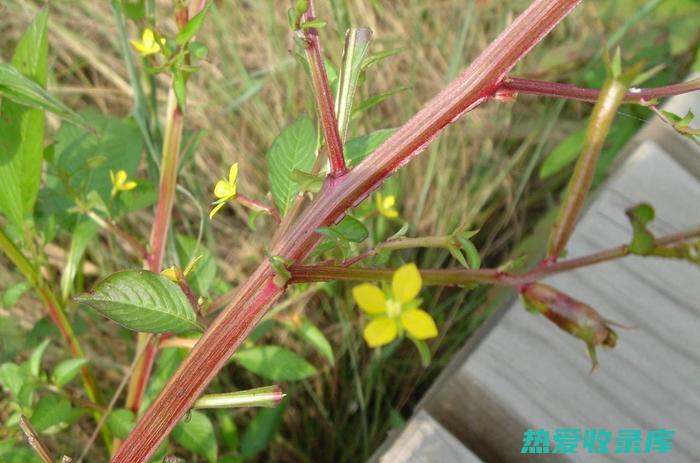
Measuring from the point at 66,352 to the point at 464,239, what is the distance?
1.00 metres

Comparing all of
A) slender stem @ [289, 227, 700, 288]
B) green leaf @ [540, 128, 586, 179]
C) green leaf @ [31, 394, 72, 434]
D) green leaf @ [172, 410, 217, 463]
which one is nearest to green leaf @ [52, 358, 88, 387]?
green leaf @ [31, 394, 72, 434]

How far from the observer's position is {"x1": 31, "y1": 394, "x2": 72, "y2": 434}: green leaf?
0.79 metres

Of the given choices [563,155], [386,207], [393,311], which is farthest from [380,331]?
[563,155]

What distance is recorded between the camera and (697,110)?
3.35ft

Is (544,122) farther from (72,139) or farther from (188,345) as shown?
(188,345)

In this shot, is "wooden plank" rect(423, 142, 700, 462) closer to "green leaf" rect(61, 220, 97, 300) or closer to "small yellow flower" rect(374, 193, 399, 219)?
"small yellow flower" rect(374, 193, 399, 219)

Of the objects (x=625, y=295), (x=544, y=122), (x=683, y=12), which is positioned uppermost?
(x=683, y=12)

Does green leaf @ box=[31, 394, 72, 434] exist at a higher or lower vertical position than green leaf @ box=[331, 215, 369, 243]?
lower

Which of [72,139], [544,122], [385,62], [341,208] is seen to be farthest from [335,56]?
[341,208]

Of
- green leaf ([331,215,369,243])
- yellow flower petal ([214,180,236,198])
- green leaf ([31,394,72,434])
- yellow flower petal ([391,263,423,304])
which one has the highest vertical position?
green leaf ([331,215,369,243])

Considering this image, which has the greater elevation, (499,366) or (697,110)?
(697,110)

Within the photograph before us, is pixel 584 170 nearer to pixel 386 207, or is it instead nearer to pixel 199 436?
pixel 386 207

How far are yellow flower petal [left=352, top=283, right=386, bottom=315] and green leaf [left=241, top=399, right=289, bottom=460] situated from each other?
29.1 inches

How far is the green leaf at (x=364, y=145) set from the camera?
2.15 ft
